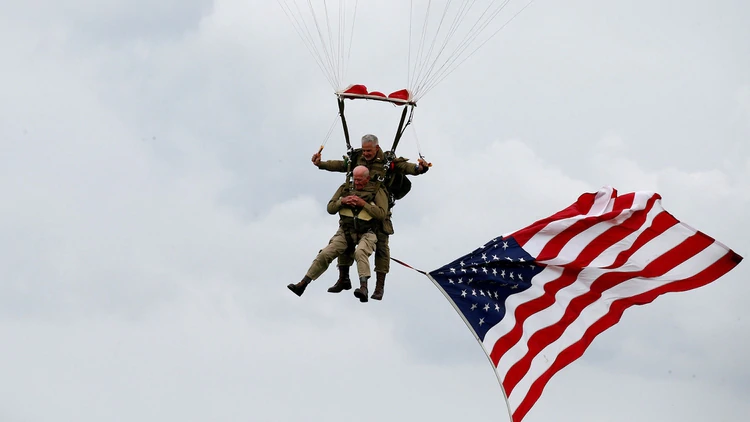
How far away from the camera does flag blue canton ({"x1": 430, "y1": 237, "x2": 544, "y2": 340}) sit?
21.8 m

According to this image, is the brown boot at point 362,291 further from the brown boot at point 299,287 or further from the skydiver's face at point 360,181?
the skydiver's face at point 360,181

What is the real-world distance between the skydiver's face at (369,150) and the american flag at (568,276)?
255 centimetres

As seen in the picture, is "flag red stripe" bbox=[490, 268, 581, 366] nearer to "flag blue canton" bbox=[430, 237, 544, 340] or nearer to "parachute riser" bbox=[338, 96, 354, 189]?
"flag blue canton" bbox=[430, 237, 544, 340]

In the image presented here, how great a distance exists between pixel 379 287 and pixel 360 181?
5.71 ft

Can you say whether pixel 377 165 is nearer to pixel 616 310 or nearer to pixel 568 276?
pixel 568 276

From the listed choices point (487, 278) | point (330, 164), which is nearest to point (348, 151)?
point (330, 164)

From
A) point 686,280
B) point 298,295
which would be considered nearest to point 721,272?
point 686,280

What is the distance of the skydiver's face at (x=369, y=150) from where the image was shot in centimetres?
2030

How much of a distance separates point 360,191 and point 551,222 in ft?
12.9

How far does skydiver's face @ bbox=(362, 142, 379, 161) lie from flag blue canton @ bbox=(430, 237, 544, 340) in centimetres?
253

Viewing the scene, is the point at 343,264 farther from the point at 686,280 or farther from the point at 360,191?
the point at 686,280

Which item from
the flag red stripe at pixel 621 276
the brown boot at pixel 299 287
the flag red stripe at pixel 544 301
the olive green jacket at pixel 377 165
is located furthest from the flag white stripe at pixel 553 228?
the brown boot at pixel 299 287

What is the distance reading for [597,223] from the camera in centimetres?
2248

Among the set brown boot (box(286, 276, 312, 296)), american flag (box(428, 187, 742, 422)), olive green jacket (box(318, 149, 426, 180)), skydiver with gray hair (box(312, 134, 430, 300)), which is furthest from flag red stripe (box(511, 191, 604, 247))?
brown boot (box(286, 276, 312, 296))
